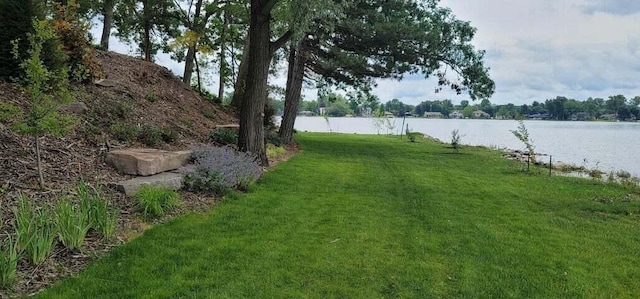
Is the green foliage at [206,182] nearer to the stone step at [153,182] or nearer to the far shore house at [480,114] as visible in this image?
the stone step at [153,182]

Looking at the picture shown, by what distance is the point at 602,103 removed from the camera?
5159cm

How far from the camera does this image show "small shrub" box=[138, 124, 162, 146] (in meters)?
7.37

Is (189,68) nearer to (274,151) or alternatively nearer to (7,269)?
(274,151)

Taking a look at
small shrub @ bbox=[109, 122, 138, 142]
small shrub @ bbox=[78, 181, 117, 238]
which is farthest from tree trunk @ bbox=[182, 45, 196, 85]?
small shrub @ bbox=[78, 181, 117, 238]

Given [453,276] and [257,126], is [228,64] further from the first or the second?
[453,276]

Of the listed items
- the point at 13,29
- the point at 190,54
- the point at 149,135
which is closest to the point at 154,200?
the point at 149,135

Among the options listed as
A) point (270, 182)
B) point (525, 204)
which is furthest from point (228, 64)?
point (525, 204)

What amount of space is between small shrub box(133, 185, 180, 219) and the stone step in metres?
0.09

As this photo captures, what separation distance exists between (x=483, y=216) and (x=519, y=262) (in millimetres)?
1825

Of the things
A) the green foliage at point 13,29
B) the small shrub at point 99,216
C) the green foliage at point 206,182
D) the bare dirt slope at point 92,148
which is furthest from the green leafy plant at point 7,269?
the green foliage at point 13,29

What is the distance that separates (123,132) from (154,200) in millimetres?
2469

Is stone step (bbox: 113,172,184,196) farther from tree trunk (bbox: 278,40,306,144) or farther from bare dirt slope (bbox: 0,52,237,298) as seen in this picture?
tree trunk (bbox: 278,40,306,144)

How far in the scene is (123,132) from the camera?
7012mm

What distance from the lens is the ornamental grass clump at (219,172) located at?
6.21 metres
